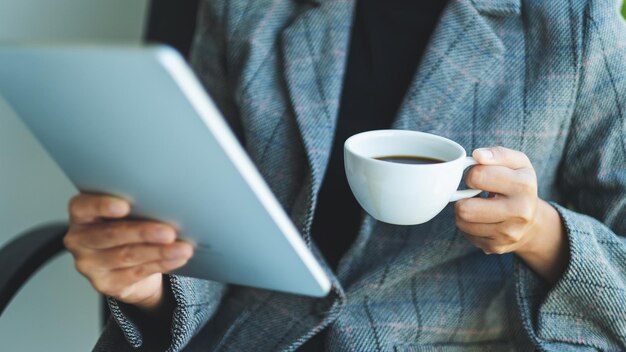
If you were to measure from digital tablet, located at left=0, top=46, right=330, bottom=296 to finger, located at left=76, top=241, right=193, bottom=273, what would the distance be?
1 cm

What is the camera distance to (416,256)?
716 mm

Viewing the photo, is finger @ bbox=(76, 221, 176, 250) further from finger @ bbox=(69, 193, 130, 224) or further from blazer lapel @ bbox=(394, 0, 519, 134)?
blazer lapel @ bbox=(394, 0, 519, 134)

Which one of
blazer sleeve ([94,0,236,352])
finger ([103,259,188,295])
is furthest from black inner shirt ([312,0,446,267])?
finger ([103,259,188,295])

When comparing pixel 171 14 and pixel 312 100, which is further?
pixel 171 14

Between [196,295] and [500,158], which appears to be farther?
[196,295]

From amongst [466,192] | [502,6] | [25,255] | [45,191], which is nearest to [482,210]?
[466,192]

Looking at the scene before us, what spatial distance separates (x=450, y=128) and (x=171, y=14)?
457mm

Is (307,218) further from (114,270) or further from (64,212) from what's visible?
(64,212)

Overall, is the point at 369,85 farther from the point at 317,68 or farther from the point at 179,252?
the point at 179,252

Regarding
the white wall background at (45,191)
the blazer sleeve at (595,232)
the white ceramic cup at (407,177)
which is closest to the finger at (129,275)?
the white ceramic cup at (407,177)

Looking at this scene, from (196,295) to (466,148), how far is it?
1.07 feet

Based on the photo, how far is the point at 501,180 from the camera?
21.4 inches

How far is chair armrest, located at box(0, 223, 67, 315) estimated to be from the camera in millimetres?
778

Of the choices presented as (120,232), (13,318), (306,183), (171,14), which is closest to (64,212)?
(13,318)
